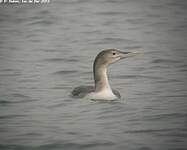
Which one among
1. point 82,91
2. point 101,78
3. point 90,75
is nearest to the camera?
point 82,91

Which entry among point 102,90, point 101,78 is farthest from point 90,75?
point 102,90

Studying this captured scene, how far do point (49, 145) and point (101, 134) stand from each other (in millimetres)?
423

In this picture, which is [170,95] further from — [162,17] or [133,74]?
[162,17]

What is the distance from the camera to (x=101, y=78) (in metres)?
5.88

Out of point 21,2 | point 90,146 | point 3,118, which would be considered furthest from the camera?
point 21,2

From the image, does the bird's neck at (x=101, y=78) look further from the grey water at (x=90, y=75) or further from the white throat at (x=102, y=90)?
the grey water at (x=90, y=75)

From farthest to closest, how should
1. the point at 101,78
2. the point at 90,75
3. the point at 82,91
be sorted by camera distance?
the point at 90,75 → the point at 101,78 → the point at 82,91

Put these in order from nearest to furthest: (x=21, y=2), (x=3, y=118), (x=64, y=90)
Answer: (x=3, y=118), (x=64, y=90), (x=21, y=2)

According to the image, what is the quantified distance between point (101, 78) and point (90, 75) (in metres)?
0.39

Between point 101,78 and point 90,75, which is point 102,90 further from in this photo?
point 90,75

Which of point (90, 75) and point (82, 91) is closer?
point (82, 91)

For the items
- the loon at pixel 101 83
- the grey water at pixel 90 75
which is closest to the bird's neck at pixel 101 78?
A: the loon at pixel 101 83

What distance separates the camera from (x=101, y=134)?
17.2ft

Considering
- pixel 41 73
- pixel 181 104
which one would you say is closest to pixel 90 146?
pixel 181 104
